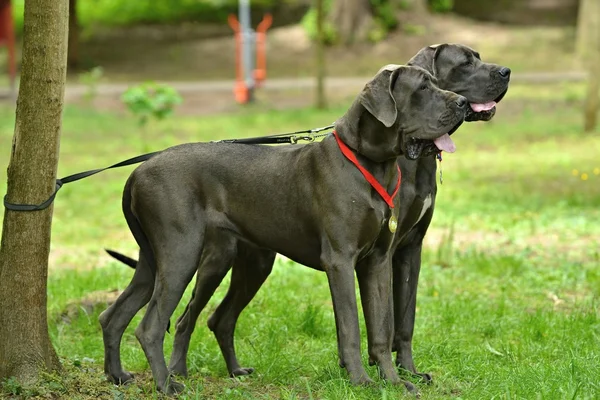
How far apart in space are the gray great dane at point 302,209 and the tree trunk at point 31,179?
0.55m

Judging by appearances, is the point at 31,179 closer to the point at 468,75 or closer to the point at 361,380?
the point at 361,380

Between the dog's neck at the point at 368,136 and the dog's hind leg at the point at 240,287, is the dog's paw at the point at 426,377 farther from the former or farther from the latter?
the dog's neck at the point at 368,136

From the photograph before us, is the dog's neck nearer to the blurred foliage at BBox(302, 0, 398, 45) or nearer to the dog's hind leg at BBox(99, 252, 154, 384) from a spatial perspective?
the dog's hind leg at BBox(99, 252, 154, 384)

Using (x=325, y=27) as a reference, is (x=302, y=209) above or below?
below

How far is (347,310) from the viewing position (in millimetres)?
5273

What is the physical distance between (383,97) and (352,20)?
2871 centimetres

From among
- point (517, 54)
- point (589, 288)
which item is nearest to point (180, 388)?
point (589, 288)

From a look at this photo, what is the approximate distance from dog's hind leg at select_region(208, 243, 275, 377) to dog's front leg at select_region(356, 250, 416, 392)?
0.84m

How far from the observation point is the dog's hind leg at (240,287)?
6020 mm

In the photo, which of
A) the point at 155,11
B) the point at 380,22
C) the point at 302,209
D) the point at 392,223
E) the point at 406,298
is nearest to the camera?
the point at 392,223

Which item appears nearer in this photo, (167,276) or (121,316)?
(167,276)

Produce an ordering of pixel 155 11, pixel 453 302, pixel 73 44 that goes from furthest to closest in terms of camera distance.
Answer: pixel 155 11 < pixel 73 44 < pixel 453 302

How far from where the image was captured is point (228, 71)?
108ft

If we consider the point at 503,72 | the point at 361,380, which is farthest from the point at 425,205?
the point at 361,380
